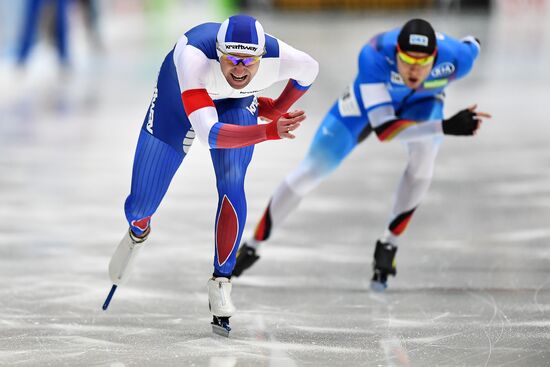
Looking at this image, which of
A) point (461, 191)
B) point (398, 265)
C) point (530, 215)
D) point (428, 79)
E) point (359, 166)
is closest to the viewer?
point (428, 79)

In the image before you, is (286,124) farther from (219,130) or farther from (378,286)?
(378,286)

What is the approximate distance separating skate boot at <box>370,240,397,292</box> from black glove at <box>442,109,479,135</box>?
94 centimetres

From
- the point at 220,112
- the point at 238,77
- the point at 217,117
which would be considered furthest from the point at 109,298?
the point at 238,77

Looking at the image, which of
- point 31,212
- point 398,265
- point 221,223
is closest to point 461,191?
point 398,265

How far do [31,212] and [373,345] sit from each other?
357 cm

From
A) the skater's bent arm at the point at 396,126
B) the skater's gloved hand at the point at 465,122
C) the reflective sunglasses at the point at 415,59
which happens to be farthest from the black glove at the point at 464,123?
the reflective sunglasses at the point at 415,59

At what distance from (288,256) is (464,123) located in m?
1.69

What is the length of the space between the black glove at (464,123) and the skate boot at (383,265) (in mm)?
944

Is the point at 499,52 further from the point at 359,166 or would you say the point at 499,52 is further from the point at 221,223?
the point at 221,223

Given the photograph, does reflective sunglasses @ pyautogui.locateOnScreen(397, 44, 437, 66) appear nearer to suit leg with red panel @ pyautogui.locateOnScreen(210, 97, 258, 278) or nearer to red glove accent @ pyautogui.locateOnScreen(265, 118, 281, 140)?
suit leg with red panel @ pyautogui.locateOnScreen(210, 97, 258, 278)

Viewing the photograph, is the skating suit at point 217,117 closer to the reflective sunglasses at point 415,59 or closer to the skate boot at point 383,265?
the reflective sunglasses at point 415,59

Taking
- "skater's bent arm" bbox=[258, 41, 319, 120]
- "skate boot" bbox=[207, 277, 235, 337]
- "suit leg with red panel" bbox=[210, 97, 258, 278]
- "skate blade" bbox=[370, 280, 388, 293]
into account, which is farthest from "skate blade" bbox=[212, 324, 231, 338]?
"skate blade" bbox=[370, 280, 388, 293]

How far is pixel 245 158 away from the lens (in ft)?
17.2

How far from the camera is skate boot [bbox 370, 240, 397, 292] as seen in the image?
6.21 metres
